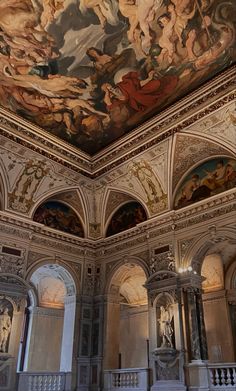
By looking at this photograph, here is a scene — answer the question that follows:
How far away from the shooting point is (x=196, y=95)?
12930mm

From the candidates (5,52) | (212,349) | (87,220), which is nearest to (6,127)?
(5,52)

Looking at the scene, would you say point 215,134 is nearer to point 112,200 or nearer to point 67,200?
point 112,200

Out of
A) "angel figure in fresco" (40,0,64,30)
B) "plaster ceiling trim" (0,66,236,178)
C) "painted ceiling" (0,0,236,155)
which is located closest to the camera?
"angel figure in fresco" (40,0,64,30)

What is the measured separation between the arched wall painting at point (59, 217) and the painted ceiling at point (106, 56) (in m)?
3.84

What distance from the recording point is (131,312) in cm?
2077

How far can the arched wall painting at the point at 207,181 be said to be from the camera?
13977mm

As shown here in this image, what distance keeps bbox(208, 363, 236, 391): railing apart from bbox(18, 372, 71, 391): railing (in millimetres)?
5793

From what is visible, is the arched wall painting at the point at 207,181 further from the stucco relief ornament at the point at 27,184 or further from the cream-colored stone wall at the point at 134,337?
the cream-colored stone wall at the point at 134,337

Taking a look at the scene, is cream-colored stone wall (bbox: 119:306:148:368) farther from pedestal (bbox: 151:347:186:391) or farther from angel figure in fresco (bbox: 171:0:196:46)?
angel figure in fresco (bbox: 171:0:196:46)

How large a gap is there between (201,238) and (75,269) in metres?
5.98

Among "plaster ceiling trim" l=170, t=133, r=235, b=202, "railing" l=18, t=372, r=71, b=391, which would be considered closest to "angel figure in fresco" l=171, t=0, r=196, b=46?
"plaster ceiling trim" l=170, t=133, r=235, b=202

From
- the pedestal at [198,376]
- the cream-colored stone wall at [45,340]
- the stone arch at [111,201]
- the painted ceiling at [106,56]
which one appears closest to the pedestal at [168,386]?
the pedestal at [198,376]

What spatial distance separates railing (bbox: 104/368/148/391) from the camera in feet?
43.7

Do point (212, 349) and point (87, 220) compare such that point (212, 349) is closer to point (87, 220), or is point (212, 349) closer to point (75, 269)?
point (75, 269)
